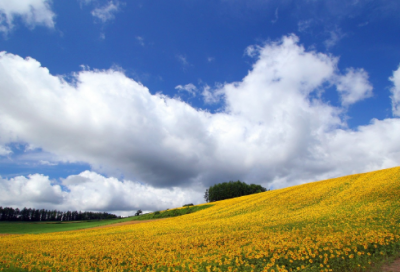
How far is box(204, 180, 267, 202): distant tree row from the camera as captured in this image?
117244mm

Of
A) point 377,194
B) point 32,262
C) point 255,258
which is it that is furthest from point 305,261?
point 377,194

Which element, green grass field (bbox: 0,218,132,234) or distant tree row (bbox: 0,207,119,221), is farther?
distant tree row (bbox: 0,207,119,221)

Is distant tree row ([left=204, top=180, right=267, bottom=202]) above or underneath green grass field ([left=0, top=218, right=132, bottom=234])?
above

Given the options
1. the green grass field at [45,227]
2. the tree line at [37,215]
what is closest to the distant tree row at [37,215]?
the tree line at [37,215]

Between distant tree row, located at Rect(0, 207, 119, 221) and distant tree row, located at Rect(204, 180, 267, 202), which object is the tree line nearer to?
distant tree row, located at Rect(0, 207, 119, 221)

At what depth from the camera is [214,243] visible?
13.2 metres

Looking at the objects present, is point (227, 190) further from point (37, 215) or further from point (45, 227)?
point (37, 215)

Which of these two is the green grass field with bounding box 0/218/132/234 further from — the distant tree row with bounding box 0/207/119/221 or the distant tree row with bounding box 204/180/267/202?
the distant tree row with bounding box 0/207/119/221

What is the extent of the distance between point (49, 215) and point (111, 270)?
18141cm

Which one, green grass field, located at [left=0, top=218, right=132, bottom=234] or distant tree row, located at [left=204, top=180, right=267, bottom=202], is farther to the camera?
distant tree row, located at [left=204, top=180, right=267, bottom=202]

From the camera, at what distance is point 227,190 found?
118 m

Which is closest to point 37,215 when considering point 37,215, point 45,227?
point 37,215

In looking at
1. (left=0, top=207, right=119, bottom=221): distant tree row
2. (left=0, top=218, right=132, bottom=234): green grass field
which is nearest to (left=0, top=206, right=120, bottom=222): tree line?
(left=0, top=207, right=119, bottom=221): distant tree row

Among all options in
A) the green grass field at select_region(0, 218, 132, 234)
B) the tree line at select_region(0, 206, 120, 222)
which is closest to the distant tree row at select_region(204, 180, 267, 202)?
the green grass field at select_region(0, 218, 132, 234)
